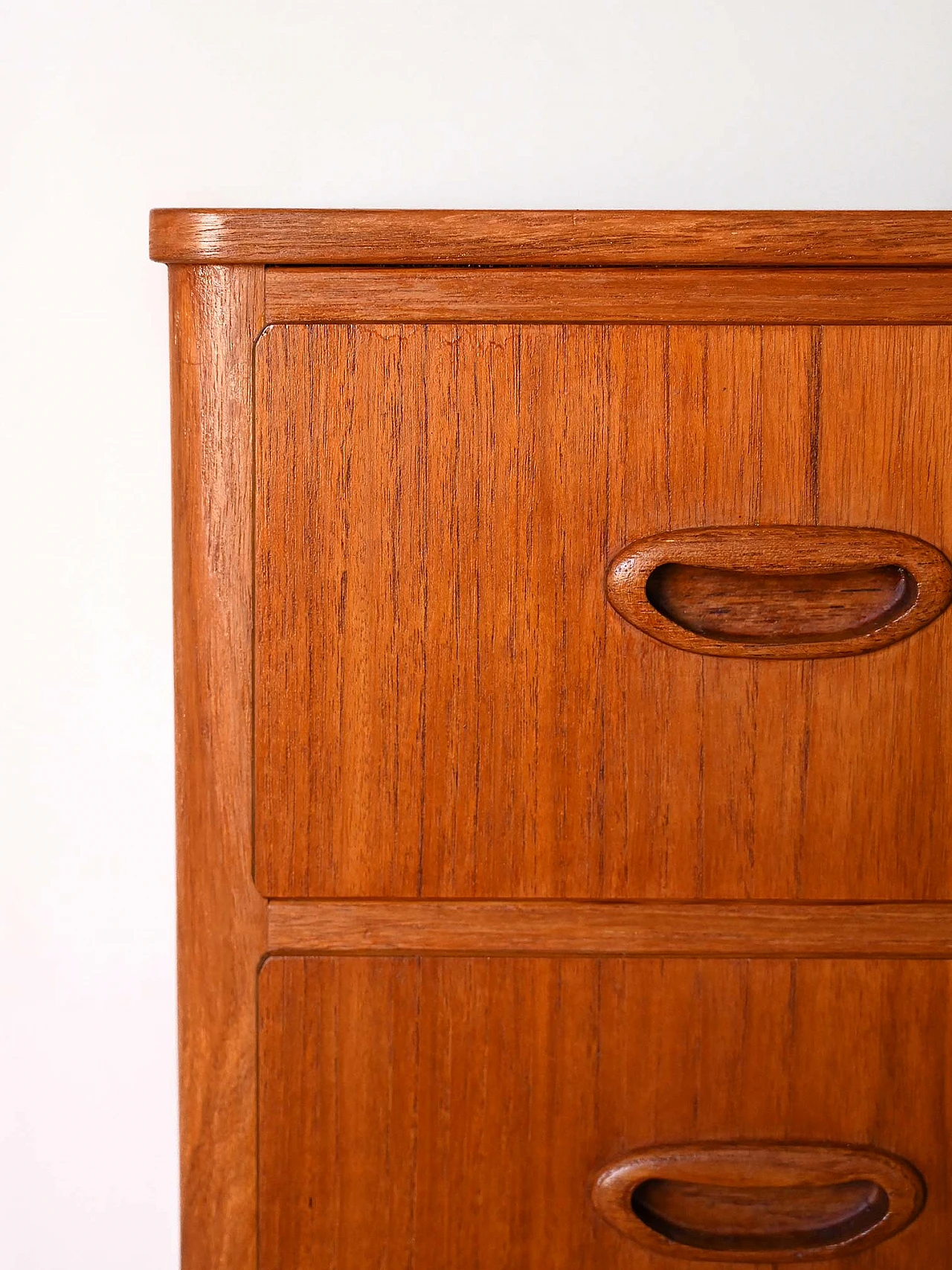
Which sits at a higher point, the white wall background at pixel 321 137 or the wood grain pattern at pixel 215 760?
the white wall background at pixel 321 137

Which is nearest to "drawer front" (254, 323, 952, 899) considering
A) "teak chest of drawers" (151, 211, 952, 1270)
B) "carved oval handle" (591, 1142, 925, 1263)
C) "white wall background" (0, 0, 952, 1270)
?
"teak chest of drawers" (151, 211, 952, 1270)

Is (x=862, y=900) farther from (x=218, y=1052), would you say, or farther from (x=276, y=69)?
(x=276, y=69)

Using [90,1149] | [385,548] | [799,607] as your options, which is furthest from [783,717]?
[90,1149]

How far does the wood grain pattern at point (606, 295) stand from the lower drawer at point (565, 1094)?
27 cm

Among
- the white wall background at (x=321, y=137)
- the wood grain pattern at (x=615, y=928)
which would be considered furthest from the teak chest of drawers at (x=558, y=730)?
the white wall background at (x=321, y=137)

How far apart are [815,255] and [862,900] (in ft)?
0.87

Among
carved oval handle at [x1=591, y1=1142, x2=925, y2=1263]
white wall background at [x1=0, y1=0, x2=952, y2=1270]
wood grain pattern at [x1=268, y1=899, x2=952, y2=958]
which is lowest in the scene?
carved oval handle at [x1=591, y1=1142, x2=925, y2=1263]

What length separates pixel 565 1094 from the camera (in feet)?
1.34

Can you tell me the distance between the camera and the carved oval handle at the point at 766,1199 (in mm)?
404

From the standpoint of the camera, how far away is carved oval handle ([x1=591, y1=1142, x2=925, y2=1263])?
40 cm

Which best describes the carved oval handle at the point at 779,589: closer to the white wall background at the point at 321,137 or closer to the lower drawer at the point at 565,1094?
the lower drawer at the point at 565,1094

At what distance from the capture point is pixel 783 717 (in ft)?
1.32

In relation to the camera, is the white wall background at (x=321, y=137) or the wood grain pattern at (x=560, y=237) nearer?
the wood grain pattern at (x=560, y=237)

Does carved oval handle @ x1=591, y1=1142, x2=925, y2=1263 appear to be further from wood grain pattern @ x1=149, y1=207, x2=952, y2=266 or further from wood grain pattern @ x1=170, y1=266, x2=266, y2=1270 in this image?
wood grain pattern @ x1=149, y1=207, x2=952, y2=266
